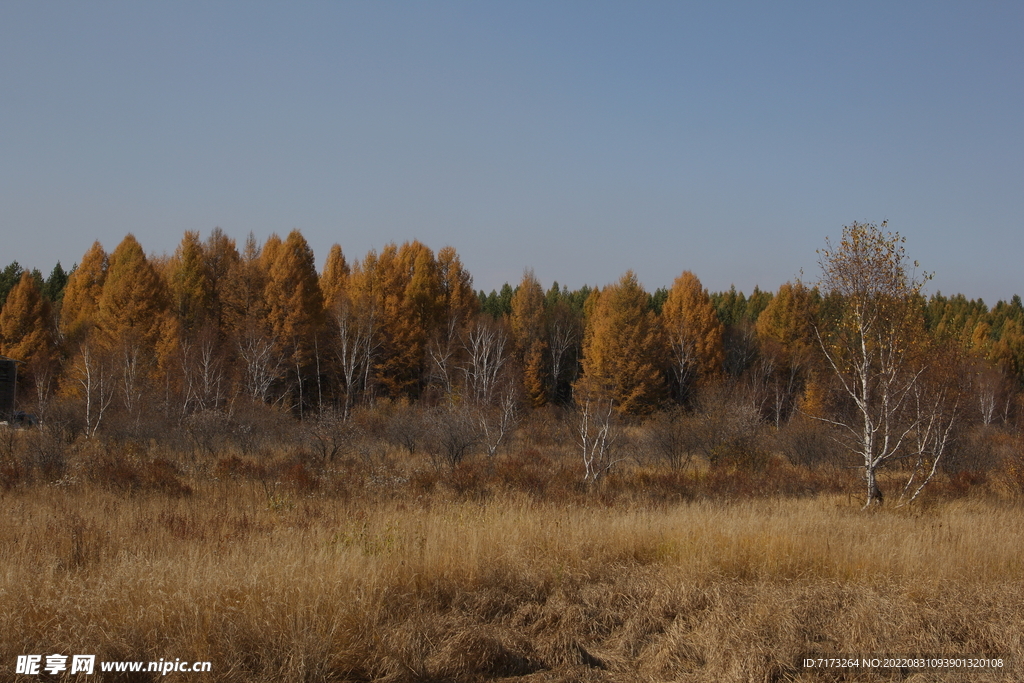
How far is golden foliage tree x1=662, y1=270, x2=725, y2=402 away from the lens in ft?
151

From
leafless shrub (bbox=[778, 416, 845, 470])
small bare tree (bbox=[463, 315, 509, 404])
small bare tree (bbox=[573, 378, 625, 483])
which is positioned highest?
small bare tree (bbox=[463, 315, 509, 404])

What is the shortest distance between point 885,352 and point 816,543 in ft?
26.9

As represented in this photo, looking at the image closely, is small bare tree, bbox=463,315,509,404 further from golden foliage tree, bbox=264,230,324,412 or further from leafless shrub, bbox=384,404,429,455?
leafless shrub, bbox=384,404,429,455

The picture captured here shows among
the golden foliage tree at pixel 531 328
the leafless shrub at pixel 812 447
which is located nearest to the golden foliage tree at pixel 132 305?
the golden foliage tree at pixel 531 328

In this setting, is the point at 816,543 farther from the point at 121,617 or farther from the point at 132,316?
the point at 132,316

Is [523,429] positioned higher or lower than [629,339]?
lower

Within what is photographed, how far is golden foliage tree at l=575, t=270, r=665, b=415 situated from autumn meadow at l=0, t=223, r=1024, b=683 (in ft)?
3.80

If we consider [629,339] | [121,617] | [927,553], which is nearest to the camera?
[121,617]

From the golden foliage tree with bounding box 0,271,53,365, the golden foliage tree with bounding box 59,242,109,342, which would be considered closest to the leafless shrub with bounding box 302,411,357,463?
the golden foliage tree with bounding box 59,242,109,342

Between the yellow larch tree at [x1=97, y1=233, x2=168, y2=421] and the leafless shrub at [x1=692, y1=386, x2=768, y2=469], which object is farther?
the yellow larch tree at [x1=97, y1=233, x2=168, y2=421]

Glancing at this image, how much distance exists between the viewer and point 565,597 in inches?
249

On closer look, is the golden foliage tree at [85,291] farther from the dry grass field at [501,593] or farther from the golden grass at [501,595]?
the golden grass at [501,595]

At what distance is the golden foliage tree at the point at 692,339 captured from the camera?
4600 centimetres

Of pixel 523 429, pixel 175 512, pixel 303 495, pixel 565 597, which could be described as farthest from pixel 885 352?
pixel 523 429
